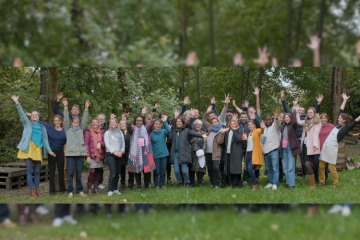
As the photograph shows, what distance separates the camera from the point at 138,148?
Result: 7.71m

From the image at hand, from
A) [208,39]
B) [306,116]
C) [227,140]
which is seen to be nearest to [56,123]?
[227,140]

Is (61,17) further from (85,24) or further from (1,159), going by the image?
(1,159)

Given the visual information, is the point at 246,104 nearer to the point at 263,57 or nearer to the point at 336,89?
the point at 336,89

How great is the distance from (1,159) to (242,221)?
33.9ft

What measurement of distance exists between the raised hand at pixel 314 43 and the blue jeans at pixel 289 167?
456 cm

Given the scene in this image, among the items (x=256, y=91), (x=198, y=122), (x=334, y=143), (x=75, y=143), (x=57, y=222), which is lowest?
(x=57, y=222)

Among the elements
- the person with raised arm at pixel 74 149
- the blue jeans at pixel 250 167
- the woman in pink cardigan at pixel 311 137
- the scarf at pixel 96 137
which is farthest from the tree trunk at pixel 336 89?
the person with raised arm at pixel 74 149

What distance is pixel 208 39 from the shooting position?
11.5 feet

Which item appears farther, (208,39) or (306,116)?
(306,116)

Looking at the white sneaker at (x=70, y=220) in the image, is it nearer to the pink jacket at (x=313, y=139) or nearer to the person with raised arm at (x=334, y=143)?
the pink jacket at (x=313, y=139)

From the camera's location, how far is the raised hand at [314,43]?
11.4 ft

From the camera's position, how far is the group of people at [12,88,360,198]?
293 inches

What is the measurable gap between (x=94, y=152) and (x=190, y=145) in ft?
7.46

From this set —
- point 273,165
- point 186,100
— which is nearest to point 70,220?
point 186,100
